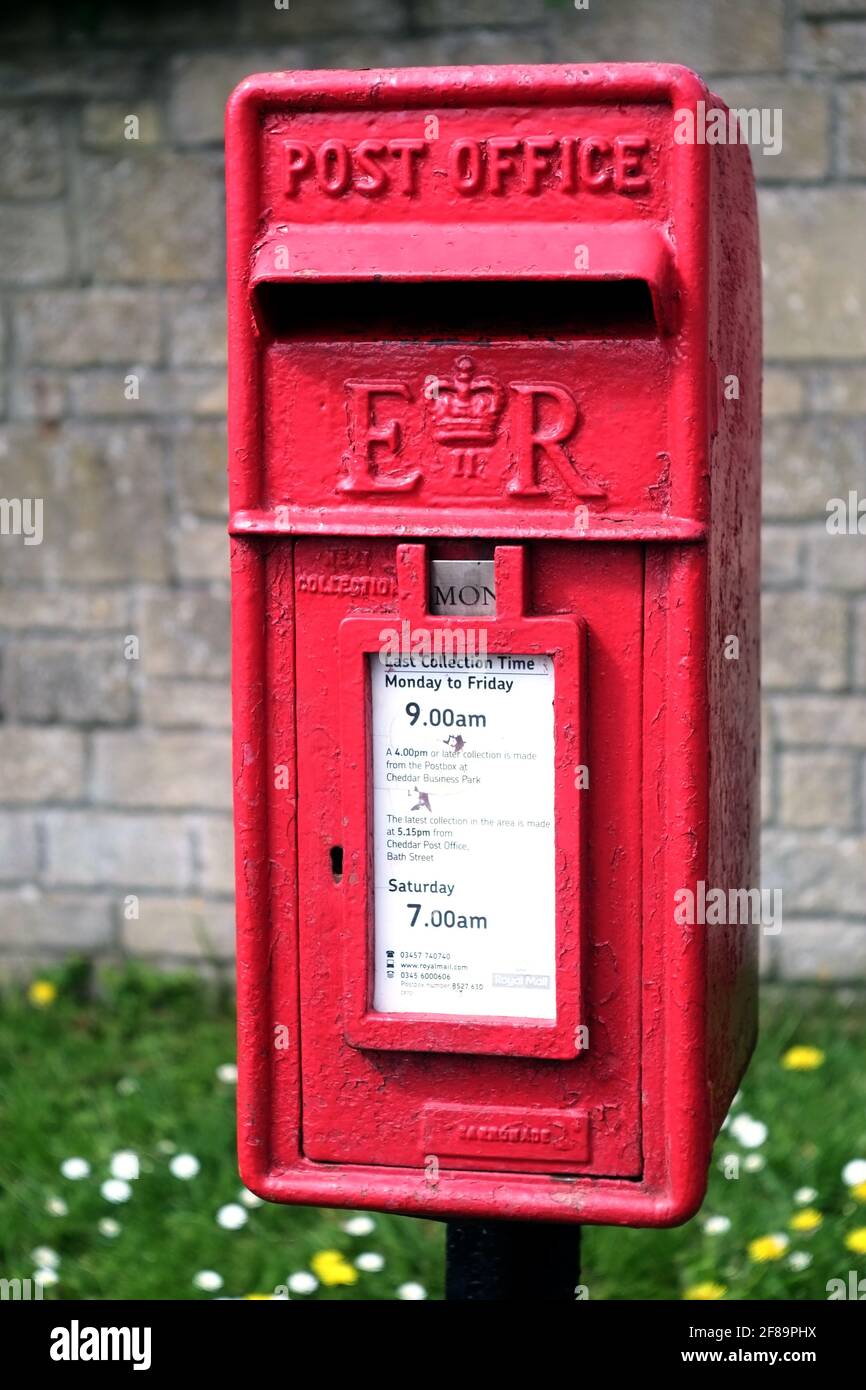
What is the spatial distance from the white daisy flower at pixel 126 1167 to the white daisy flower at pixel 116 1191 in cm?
1

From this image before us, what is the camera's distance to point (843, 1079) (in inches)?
133

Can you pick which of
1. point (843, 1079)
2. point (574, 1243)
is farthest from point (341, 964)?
point (843, 1079)

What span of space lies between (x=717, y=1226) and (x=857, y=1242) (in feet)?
0.86

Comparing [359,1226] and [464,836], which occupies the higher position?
[464,836]

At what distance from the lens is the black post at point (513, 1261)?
6.30 ft

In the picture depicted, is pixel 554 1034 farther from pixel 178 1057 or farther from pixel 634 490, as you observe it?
pixel 178 1057

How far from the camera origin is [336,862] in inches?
68.4

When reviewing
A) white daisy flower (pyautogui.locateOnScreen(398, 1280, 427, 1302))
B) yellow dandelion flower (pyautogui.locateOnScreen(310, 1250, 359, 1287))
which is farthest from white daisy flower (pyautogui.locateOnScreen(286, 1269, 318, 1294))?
white daisy flower (pyautogui.locateOnScreen(398, 1280, 427, 1302))

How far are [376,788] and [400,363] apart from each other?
0.45 metres

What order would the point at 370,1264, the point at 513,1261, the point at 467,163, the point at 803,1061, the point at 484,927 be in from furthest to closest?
the point at 803,1061 < the point at 370,1264 < the point at 513,1261 < the point at 484,927 < the point at 467,163

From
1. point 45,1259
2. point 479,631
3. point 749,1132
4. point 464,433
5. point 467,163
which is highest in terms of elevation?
point 467,163

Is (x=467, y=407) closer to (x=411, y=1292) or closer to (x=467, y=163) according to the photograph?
(x=467, y=163)

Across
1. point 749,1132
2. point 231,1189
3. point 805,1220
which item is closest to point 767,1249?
point 805,1220
